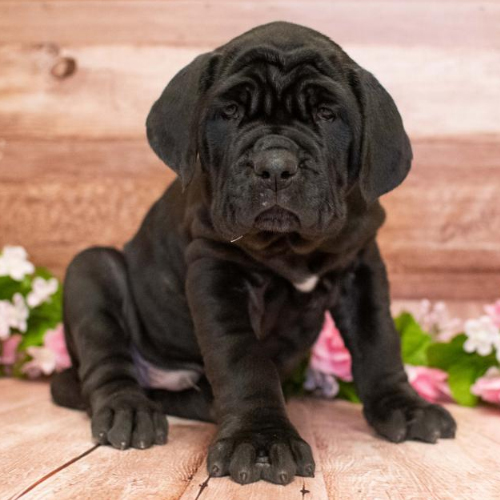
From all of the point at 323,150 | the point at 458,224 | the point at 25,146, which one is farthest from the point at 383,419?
the point at 25,146

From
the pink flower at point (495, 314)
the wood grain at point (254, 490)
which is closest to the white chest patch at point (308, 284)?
the wood grain at point (254, 490)

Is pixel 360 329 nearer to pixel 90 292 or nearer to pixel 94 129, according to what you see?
pixel 90 292

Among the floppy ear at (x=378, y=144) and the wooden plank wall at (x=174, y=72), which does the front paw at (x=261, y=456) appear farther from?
the wooden plank wall at (x=174, y=72)

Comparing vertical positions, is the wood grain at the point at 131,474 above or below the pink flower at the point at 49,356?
above

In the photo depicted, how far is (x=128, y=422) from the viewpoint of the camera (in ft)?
7.65

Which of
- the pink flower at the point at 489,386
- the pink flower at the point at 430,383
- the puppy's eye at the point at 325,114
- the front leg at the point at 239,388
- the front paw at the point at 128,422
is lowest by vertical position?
the pink flower at the point at 430,383

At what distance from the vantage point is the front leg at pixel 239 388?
195cm

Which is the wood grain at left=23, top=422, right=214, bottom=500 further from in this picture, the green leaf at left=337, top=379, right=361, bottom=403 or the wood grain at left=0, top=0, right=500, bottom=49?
the wood grain at left=0, top=0, right=500, bottom=49

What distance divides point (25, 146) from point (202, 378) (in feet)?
5.69

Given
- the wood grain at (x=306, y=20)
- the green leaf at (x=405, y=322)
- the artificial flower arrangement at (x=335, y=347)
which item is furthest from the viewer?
the wood grain at (x=306, y=20)

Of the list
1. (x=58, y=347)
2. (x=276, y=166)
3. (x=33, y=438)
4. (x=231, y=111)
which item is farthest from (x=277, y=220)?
(x=58, y=347)

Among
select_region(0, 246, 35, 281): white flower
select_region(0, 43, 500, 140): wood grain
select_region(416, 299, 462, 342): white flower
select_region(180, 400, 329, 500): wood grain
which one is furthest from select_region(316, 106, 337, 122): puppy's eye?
select_region(0, 246, 35, 281): white flower

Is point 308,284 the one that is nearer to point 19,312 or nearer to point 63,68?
point 19,312

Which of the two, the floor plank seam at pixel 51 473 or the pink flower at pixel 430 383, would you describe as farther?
the pink flower at pixel 430 383
